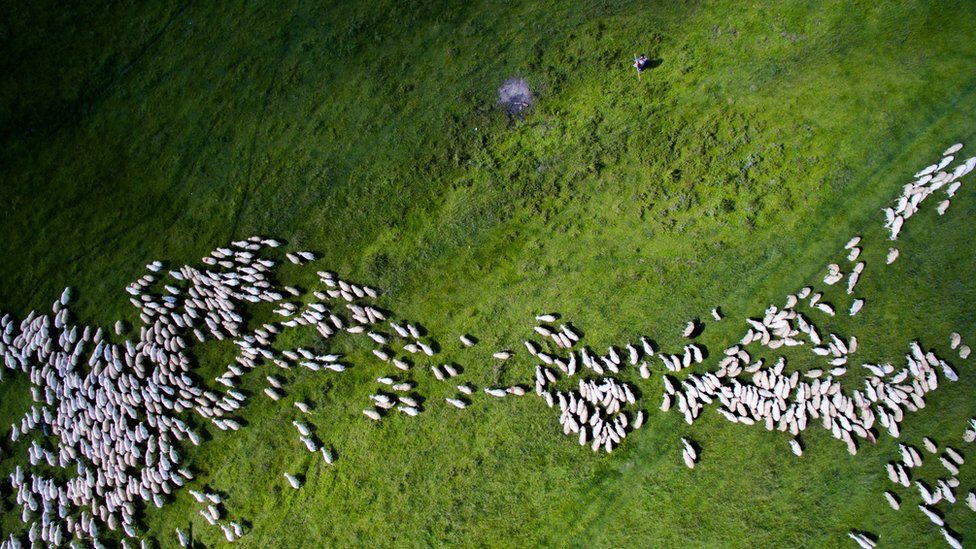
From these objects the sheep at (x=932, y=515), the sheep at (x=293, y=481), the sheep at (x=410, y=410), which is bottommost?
the sheep at (x=293, y=481)

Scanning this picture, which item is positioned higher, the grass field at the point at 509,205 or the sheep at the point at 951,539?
the grass field at the point at 509,205

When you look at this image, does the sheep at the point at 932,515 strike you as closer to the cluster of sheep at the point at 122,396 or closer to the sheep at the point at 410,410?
the sheep at the point at 410,410

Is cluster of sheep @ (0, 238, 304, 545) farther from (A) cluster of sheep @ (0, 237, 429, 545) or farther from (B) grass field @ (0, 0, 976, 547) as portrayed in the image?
(B) grass field @ (0, 0, 976, 547)

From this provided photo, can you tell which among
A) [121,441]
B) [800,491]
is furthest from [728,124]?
[121,441]

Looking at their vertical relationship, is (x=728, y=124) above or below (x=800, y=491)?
above

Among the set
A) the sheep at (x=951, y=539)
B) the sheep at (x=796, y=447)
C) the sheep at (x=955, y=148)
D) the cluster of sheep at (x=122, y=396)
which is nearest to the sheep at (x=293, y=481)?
the cluster of sheep at (x=122, y=396)

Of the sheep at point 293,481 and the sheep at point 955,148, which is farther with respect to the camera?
the sheep at point 293,481

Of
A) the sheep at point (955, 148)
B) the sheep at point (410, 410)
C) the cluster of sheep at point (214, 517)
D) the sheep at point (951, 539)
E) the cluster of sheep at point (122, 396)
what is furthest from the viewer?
the cluster of sheep at point (122, 396)

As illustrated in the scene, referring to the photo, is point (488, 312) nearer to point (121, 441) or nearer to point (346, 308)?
point (346, 308)
